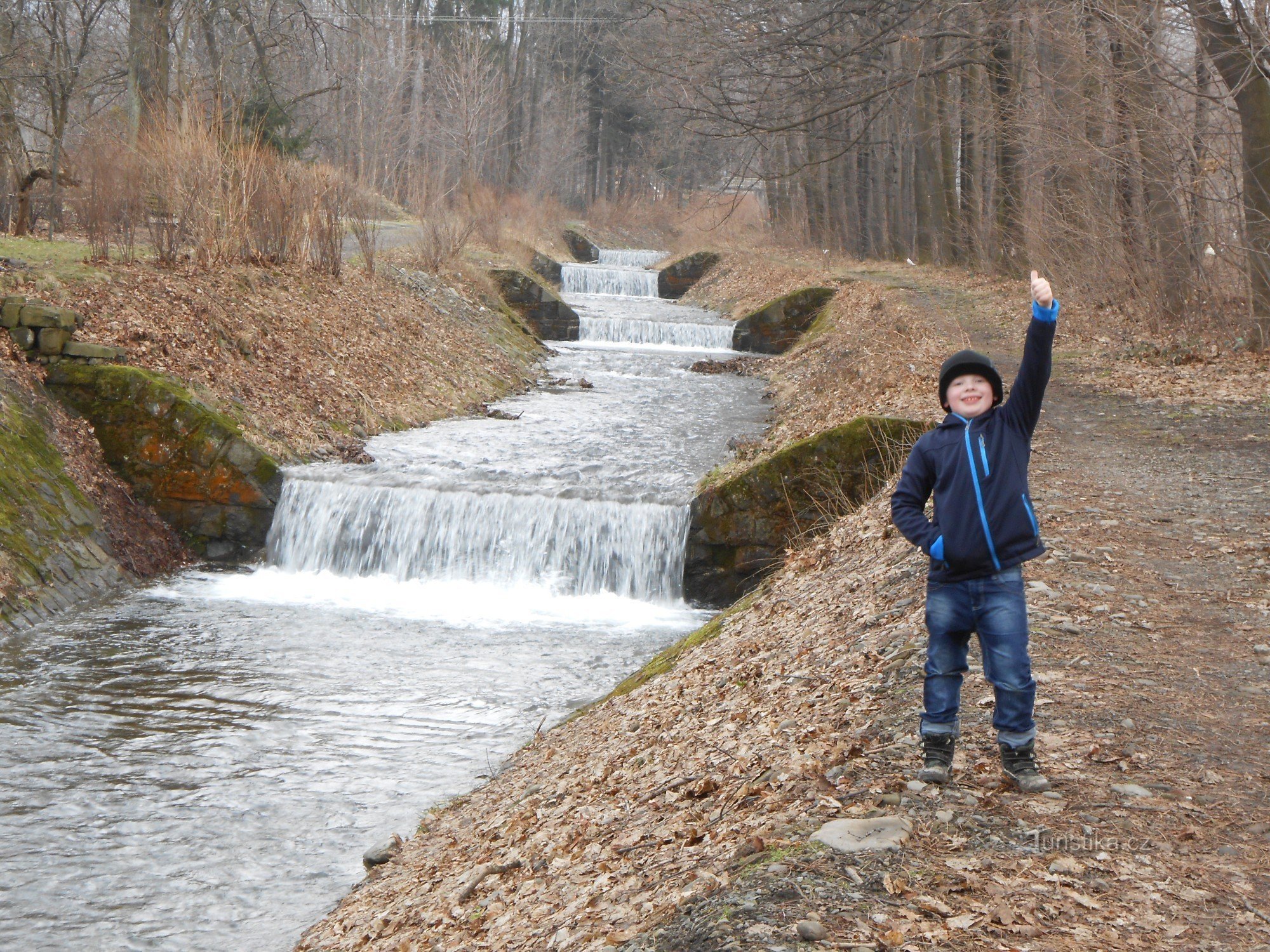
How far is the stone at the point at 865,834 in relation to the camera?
392cm

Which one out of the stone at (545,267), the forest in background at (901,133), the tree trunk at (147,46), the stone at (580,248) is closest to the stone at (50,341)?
the forest in background at (901,133)

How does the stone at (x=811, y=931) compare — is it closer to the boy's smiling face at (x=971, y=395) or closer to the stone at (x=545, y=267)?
the boy's smiling face at (x=971, y=395)

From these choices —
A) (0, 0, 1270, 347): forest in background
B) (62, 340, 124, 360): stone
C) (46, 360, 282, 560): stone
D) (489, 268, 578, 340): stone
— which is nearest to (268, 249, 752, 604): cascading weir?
(46, 360, 282, 560): stone

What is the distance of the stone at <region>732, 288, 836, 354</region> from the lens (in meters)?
26.2

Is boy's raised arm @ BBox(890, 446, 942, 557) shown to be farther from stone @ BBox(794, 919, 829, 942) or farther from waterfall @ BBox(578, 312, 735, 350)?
waterfall @ BBox(578, 312, 735, 350)

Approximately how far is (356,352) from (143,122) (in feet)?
15.7

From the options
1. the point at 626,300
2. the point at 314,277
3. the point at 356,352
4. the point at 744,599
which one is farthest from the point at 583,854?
the point at 626,300

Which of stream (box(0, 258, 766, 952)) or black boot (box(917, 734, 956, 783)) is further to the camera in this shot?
stream (box(0, 258, 766, 952))

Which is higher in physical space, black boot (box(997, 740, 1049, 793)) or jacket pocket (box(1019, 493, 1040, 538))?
jacket pocket (box(1019, 493, 1040, 538))

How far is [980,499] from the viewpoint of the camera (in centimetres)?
432

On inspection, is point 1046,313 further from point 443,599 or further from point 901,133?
point 901,133

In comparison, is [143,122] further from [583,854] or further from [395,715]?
[583,854]

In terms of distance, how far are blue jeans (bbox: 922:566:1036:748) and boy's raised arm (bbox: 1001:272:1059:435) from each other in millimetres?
578

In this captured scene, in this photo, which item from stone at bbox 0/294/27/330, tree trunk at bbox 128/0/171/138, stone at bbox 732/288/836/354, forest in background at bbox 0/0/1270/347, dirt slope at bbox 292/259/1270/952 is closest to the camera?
dirt slope at bbox 292/259/1270/952
